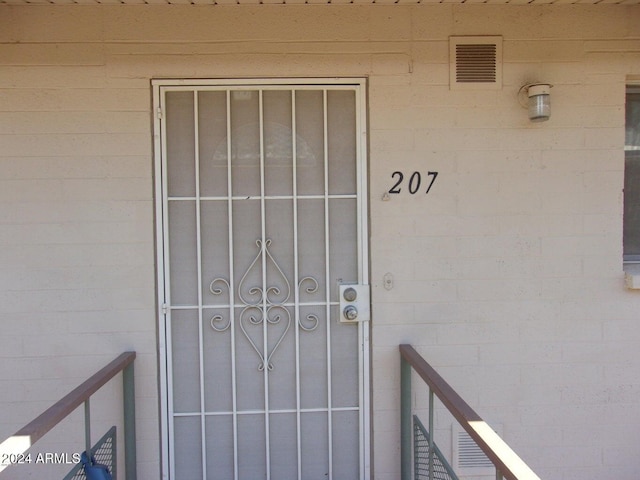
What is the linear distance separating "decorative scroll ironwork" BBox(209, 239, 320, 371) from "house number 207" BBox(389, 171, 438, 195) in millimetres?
731

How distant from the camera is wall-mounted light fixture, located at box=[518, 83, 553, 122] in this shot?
298 cm

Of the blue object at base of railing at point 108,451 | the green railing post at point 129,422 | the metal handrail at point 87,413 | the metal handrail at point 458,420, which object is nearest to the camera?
the metal handrail at point 458,420

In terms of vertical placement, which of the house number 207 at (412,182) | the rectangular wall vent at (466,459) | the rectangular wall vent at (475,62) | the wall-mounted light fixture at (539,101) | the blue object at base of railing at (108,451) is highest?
the rectangular wall vent at (475,62)

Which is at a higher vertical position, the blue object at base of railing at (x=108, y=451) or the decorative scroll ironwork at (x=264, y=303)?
the decorative scroll ironwork at (x=264, y=303)

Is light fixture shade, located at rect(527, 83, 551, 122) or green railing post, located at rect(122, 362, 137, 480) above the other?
light fixture shade, located at rect(527, 83, 551, 122)

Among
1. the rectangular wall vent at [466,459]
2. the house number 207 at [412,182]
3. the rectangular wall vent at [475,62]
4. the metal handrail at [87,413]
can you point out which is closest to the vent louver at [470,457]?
the rectangular wall vent at [466,459]

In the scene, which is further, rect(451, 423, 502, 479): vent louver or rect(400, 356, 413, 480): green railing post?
rect(451, 423, 502, 479): vent louver

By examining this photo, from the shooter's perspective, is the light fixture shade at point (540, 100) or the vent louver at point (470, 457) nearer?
the light fixture shade at point (540, 100)

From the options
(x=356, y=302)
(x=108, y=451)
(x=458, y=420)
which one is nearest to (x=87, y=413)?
(x=108, y=451)

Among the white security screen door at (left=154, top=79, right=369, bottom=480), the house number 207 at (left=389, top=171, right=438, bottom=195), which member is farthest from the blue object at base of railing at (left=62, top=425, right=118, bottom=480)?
the house number 207 at (left=389, top=171, right=438, bottom=195)

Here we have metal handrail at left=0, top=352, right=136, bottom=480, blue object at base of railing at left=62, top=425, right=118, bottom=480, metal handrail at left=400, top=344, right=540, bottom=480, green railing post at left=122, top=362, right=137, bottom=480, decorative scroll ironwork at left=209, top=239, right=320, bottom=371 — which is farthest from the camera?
decorative scroll ironwork at left=209, top=239, right=320, bottom=371

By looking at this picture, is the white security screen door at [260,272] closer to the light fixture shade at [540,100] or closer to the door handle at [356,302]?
the door handle at [356,302]

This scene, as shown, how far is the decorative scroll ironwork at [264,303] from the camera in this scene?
307 centimetres

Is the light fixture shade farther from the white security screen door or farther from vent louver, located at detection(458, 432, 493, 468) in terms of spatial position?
vent louver, located at detection(458, 432, 493, 468)
